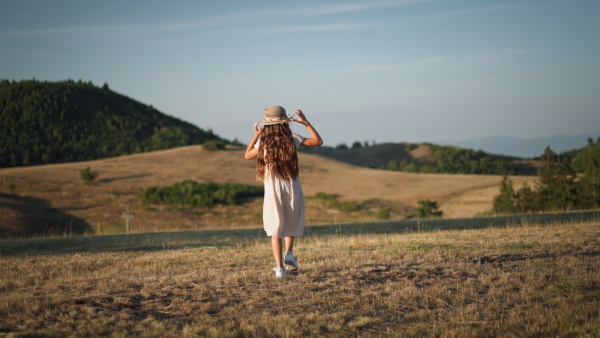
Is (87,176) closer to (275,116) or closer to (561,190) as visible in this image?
(561,190)

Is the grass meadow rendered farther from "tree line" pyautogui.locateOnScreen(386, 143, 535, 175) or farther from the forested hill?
the forested hill

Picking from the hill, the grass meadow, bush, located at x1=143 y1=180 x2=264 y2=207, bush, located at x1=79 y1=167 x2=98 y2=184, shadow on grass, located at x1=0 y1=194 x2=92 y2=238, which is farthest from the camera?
the hill

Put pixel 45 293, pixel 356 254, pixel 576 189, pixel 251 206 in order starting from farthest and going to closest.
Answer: pixel 251 206 < pixel 576 189 < pixel 356 254 < pixel 45 293

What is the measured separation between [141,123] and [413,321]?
156581mm

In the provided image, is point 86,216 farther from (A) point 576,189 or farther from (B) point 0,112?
(B) point 0,112

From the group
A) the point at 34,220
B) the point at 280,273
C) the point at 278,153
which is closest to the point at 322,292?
the point at 280,273

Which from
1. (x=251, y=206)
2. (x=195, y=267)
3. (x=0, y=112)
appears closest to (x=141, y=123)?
(x=0, y=112)

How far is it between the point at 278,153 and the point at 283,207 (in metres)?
0.92

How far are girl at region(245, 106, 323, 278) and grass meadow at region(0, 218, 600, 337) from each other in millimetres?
892

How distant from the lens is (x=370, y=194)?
63594 millimetres

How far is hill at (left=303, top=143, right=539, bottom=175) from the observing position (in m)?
111

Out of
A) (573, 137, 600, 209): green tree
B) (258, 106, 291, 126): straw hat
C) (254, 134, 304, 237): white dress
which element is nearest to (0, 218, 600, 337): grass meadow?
(254, 134, 304, 237): white dress

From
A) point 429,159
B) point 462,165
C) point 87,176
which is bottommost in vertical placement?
point 87,176

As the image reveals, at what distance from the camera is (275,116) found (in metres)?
7.76
